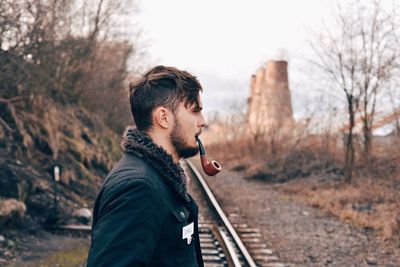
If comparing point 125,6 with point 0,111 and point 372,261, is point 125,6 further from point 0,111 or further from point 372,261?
point 372,261

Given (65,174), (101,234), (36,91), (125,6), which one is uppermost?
(125,6)

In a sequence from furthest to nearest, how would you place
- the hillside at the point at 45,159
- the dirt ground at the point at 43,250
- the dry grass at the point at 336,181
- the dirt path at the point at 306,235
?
1. the dry grass at the point at 336,181
2. the hillside at the point at 45,159
3. the dirt path at the point at 306,235
4. the dirt ground at the point at 43,250

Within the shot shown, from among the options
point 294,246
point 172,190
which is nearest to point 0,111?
point 294,246

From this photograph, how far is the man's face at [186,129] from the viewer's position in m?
2.01

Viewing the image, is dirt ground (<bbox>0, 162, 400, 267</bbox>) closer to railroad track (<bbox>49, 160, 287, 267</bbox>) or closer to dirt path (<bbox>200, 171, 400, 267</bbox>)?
dirt path (<bbox>200, 171, 400, 267</bbox>)

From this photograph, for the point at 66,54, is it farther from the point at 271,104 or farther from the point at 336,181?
the point at 271,104

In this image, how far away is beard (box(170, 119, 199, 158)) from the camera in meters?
2.02

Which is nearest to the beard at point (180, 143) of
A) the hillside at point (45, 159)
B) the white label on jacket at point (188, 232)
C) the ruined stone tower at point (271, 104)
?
the white label on jacket at point (188, 232)

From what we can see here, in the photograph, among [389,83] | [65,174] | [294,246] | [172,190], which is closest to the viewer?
[172,190]

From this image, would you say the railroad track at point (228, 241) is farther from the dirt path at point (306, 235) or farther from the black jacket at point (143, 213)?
the black jacket at point (143, 213)

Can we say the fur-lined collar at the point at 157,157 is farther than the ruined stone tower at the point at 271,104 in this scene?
No

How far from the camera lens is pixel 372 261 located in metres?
7.44

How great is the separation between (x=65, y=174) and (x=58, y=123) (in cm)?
240

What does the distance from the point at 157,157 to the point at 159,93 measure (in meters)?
0.28
